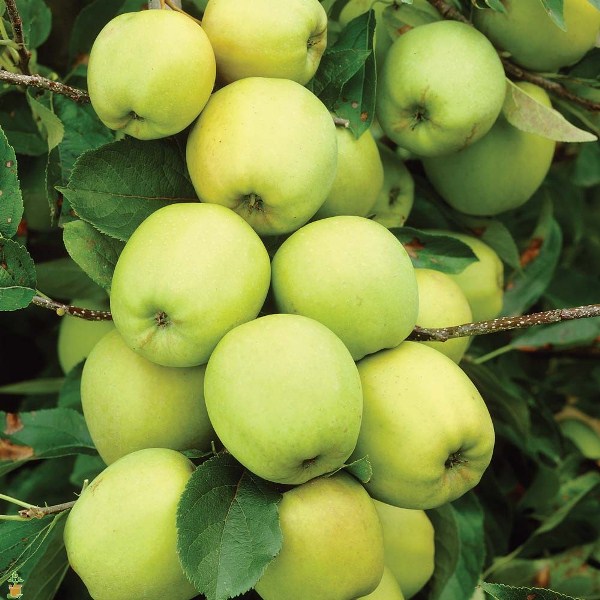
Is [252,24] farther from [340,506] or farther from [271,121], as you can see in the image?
[340,506]

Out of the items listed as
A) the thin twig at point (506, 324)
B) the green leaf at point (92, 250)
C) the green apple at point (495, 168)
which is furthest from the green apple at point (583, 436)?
the green leaf at point (92, 250)

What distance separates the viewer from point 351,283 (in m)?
0.88

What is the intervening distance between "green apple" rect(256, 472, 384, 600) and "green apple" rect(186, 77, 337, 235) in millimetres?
337

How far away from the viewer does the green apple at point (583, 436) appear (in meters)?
1.67

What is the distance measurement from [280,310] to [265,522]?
0.25 meters

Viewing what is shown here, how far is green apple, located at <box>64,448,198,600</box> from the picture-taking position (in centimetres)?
81

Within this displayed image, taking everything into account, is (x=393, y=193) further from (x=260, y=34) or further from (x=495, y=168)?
(x=260, y=34)

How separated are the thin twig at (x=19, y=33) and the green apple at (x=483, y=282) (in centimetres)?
73

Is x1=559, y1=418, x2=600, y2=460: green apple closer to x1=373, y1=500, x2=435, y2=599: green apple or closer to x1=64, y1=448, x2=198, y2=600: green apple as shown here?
x1=373, y1=500, x2=435, y2=599: green apple

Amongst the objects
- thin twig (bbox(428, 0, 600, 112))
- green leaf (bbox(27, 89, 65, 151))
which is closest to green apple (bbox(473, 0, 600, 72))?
thin twig (bbox(428, 0, 600, 112))

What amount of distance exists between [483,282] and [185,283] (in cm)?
70

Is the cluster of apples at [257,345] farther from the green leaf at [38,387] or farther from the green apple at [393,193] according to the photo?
the green leaf at [38,387]

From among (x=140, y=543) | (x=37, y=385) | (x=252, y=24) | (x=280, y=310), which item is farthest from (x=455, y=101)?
(x=37, y=385)

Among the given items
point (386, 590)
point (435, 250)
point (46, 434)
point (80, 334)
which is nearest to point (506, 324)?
point (435, 250)
